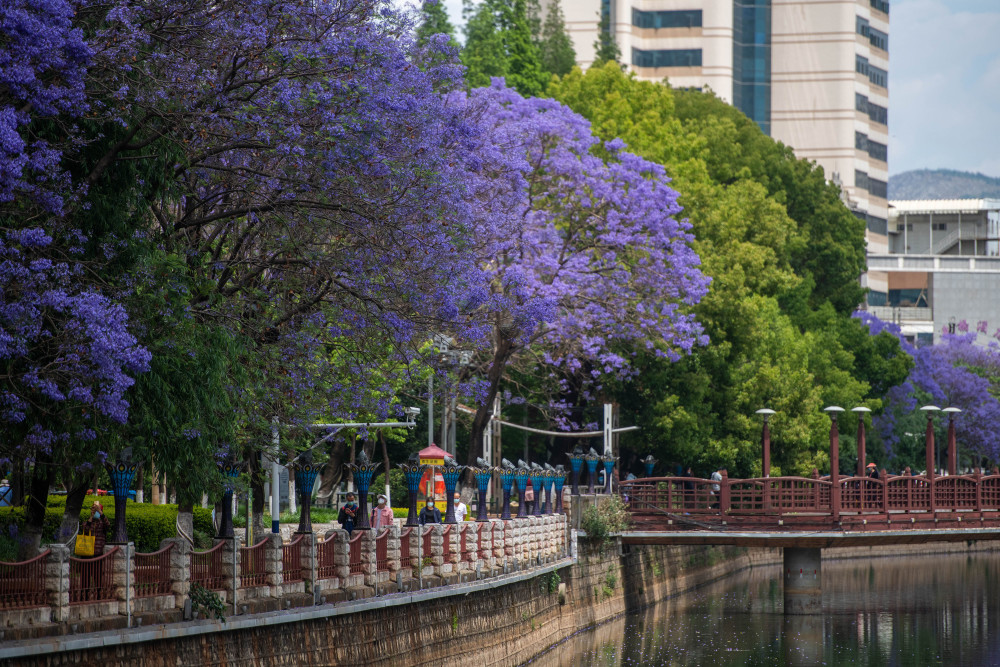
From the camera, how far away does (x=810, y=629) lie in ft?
127

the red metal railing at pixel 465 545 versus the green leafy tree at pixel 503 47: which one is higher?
the green leafy tree at pixel 503 47

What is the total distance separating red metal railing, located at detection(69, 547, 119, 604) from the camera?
659 inches

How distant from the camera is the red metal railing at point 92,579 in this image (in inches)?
659

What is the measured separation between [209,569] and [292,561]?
214 centimetres

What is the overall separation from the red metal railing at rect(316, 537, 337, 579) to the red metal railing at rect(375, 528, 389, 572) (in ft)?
Answer: 4.32

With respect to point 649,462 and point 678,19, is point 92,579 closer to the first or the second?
point 649,462

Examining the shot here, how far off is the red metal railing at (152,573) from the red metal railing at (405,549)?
664cm

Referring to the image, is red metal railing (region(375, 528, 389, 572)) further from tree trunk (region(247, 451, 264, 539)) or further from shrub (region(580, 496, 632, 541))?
shrub (region(580, 496, 632, 541))

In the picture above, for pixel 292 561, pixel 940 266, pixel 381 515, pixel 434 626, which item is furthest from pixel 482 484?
pixel 940 266

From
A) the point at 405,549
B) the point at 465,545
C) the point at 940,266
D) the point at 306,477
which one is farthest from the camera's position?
the point at 940,266

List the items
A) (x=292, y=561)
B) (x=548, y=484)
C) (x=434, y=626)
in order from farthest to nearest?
(x=548, y=484), (x=434, y=626), (x=292, y=561)

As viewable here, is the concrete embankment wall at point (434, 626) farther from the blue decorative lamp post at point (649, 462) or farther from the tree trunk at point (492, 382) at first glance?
the tree trunk at point (492, 382)

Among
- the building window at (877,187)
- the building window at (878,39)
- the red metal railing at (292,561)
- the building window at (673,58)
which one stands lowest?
the red metal railing at (292,561)

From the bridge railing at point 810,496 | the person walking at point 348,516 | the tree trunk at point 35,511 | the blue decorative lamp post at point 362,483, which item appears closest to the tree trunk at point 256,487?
the person walking at point 348,516
